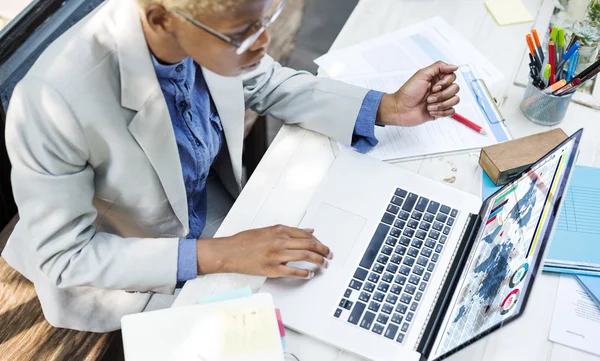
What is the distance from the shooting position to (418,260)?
112 centimetres

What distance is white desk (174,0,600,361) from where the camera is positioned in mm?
1050

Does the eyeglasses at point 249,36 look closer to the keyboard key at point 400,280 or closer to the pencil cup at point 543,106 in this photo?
the keyboard key at point 400,280

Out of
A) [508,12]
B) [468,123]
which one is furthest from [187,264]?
[508,12]

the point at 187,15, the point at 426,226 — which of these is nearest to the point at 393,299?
the point at 426,226

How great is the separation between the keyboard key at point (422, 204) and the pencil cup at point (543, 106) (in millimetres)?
340

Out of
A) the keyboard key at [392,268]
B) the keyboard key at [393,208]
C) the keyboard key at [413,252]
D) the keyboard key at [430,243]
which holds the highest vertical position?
the keyboard key at [393,208]

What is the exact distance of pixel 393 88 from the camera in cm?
139

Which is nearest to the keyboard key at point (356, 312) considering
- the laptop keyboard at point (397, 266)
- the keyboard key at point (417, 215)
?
the laptop keyboard at point (397, 266)

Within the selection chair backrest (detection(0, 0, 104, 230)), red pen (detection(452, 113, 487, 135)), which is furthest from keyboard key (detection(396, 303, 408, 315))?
chair backrest (detection(0, 0, 104, 230))

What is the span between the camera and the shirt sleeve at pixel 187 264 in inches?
43.1

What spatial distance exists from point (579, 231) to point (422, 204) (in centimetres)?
28

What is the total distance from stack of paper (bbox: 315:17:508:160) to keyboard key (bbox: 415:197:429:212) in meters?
0.12

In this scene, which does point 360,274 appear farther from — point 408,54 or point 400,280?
point 408,54

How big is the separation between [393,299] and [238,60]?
46 centimetres
